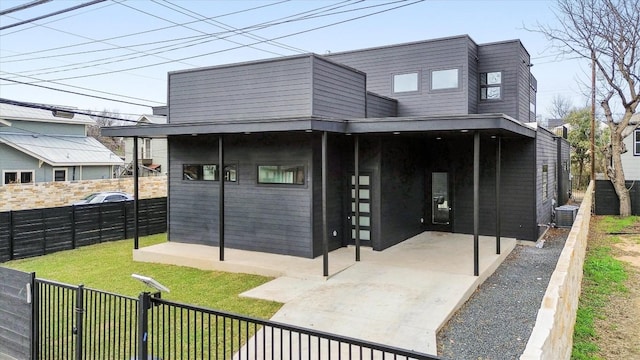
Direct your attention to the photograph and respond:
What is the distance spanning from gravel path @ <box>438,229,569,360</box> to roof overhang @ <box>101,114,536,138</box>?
287cm

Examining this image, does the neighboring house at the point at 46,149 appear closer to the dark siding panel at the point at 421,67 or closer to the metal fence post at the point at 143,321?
the dark siding panel at the point at 421,67

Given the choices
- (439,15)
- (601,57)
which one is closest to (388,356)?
(439,15)

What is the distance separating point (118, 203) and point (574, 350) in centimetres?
1230

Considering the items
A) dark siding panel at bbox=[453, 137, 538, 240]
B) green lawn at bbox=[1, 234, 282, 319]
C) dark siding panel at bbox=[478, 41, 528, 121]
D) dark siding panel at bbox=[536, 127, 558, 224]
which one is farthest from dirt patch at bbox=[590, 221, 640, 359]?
dark siding panel at bbox=[478, 41, 528, 121]

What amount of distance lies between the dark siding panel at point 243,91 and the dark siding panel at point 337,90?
25 centimetres

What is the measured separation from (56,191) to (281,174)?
12076 millimetres

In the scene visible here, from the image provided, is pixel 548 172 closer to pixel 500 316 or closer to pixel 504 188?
pixel 504 188

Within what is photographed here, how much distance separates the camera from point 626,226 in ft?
49.0

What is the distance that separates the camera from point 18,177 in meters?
19.9

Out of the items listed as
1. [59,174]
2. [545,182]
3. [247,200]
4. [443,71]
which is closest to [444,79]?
[443,71]

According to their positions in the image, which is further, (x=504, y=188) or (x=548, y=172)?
(x=548, y=172)

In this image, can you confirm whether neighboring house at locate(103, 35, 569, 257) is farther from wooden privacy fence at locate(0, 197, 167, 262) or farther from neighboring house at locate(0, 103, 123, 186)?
neighboring house at locate(0, 103, 123, 186)

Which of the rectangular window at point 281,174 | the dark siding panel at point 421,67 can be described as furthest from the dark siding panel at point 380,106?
the rectangular window at point 281,174

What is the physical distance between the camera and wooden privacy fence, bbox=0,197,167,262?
1030 centimetres
